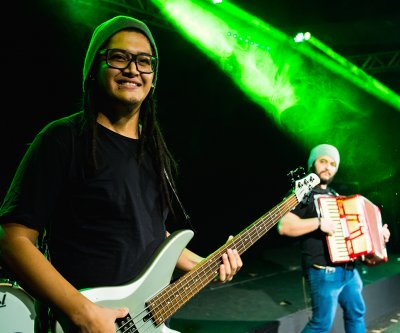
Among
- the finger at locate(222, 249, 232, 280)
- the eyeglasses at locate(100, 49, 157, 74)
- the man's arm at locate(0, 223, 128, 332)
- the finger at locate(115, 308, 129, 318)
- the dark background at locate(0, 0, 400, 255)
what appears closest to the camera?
the man's arm at locate(0, 223, 128, 332)

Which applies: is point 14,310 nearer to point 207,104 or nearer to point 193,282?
point 193,282

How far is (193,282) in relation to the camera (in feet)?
6.62

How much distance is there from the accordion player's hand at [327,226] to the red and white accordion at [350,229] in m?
0.07

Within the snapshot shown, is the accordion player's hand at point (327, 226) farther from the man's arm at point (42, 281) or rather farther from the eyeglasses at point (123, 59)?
the man's arm at point (42, 281)

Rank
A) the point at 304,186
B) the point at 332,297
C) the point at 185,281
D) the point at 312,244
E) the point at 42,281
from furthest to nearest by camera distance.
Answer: the point at 312,244
the point at 332,297
the point at 304,186
the point at 185,281
the point at 42,281

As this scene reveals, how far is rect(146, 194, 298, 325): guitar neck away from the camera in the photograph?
176cm

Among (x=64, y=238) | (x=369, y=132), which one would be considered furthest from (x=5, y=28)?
(x=369, y=132)

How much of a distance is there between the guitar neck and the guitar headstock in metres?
0.79

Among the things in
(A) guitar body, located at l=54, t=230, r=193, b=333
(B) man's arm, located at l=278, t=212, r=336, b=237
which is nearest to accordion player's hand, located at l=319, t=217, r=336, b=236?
(B) man's arm, located at l=278, t=212, r=336, b=237

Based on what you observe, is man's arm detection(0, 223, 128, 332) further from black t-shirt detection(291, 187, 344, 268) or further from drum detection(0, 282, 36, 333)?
black t-shirt detection(291, 187, 344, 268)

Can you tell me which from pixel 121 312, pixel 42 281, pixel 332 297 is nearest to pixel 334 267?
pixel 332 297

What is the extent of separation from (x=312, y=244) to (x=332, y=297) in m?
0.52

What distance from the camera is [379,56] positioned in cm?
950

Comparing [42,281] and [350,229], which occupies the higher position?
[42,281]
